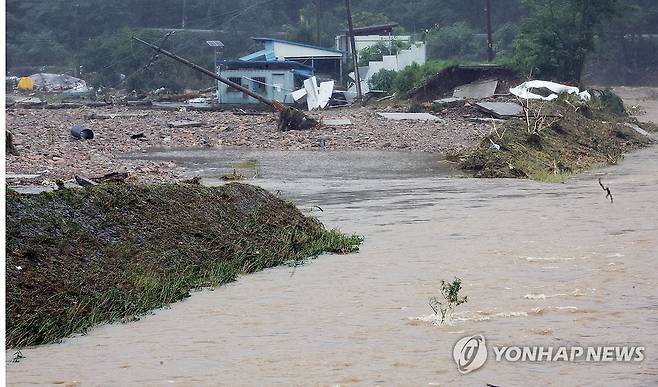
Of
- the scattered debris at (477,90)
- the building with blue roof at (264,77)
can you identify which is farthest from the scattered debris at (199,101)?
the scattered debris at (477,90)

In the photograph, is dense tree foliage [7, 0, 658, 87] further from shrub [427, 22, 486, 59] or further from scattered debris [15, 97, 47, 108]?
scattered debris [15, 97, 47, 108]

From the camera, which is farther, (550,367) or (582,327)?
(582,327)

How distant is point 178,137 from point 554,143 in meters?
10.9

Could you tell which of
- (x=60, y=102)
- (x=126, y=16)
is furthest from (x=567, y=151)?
(x=126, y=16)

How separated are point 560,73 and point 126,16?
133 feet

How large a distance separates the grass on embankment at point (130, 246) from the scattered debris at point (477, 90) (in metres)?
28.7

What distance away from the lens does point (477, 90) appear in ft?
140

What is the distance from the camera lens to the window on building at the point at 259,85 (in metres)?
49.1

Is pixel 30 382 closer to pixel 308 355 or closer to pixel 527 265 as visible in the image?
pixel 308 355

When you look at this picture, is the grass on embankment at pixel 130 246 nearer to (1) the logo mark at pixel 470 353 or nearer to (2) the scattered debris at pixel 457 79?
(1) the logo mark at pixel 470 353

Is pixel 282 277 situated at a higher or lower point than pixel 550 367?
lower

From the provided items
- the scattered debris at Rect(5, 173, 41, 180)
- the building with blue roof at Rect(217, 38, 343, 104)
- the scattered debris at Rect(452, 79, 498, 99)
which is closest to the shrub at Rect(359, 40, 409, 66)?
the building with blue roof at Rect(217, 38, 343, 104)

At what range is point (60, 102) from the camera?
169ft

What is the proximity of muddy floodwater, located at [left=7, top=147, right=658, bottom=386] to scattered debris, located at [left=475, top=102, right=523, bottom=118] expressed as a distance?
19.3 meters
